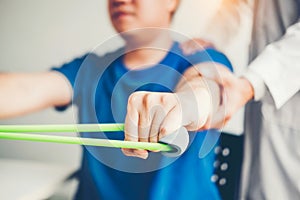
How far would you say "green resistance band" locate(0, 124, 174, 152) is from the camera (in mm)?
918

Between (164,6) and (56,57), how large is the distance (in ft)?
0.92

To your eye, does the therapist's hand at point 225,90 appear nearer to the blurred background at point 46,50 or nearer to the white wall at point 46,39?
the blurred background at point 46,50

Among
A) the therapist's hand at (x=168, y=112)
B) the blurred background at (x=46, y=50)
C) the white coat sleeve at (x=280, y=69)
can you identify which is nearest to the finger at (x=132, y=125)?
the therapist's hand at (x=168, y=112)

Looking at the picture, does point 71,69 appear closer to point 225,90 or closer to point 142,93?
point 142,93

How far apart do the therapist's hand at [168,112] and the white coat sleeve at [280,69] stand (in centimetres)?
12

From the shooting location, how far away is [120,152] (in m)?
0.95

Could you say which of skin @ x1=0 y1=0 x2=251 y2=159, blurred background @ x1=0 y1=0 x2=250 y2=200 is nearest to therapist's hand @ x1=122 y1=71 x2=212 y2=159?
skin @ x1=0 y1=0 x2=251 y2=159

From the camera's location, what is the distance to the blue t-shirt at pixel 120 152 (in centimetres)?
94

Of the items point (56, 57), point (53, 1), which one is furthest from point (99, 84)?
point (53, 1)

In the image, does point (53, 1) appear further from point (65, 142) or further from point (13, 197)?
point (13, 197)

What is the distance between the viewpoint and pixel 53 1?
1021mm

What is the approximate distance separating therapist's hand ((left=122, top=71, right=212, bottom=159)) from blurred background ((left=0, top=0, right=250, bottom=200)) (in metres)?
0.12

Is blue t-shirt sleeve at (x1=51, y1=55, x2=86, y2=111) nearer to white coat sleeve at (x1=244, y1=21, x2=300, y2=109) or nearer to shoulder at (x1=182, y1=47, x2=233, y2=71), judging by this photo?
shoulder at (x1=182, y1=47, x2=233, y2=71)

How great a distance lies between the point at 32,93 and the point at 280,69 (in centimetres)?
55
